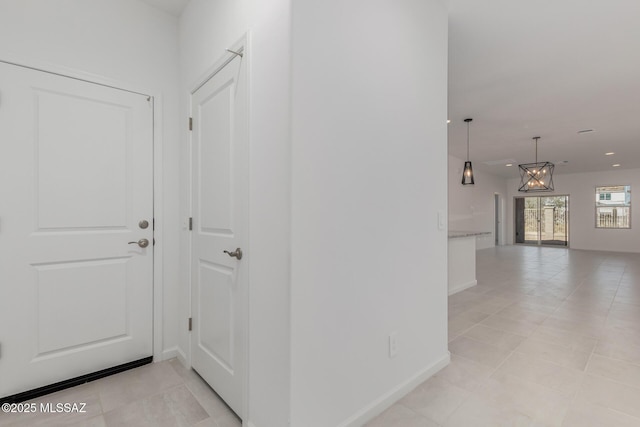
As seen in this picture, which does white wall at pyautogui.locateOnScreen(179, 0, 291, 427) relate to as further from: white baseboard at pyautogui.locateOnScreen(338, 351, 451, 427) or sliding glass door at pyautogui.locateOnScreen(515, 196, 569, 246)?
sliding glass door at pyautogui.locateOnScreen(515, 196, 569, 246)

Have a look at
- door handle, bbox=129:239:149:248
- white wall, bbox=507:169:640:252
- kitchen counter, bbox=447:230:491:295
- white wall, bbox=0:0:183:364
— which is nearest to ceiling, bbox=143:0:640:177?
white wall, bbox=0:0:183:364

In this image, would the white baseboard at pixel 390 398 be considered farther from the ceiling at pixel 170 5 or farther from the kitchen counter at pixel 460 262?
the ceiling at pixel 170 5

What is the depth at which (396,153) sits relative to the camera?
191cm

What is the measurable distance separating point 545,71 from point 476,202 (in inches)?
279

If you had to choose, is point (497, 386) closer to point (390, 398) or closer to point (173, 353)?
point (390, 398)

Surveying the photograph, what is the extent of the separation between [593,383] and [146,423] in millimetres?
2927

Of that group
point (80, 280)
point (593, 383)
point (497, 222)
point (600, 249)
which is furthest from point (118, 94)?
point (600, 249)

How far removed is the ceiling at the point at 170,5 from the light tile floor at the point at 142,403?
2.85 metres

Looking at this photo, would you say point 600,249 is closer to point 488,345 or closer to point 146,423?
point 488,345

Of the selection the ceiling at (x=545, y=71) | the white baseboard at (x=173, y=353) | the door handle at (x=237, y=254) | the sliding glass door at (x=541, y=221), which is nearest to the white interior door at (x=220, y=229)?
the door handle at (x=237, y=254)

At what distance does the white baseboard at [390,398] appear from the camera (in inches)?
65.1

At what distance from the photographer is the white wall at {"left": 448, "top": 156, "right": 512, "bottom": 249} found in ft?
27.6

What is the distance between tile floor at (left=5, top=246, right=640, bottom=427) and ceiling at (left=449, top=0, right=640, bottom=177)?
2780 mm

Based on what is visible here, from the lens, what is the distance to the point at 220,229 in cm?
197
